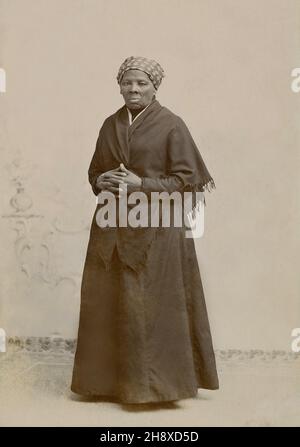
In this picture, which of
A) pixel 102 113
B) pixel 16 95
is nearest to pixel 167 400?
pixel 102 113

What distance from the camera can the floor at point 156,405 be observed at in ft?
13.9

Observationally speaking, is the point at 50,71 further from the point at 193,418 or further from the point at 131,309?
the point at 193,418

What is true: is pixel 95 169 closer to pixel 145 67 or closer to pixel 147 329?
pixel 145 67

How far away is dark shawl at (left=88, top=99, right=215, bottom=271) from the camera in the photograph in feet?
13.9

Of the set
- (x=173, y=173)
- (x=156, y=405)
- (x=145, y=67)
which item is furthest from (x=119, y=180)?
(x=156, y=405)

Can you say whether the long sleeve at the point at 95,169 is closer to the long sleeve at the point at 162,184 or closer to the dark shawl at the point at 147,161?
the dark shawl at the point at 147,161

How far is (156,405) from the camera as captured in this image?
427 centimetres

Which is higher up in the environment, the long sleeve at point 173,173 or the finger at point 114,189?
the long sleeve at point 173,173

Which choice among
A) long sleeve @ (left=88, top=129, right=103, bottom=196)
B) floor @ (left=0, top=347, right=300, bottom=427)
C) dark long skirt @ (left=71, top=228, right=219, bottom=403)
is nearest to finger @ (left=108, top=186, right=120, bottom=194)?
long sleeve @ (left=88, top=129, right=103, bottom=196)

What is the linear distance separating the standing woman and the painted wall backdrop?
0.34 metres

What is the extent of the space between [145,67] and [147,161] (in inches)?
21.1

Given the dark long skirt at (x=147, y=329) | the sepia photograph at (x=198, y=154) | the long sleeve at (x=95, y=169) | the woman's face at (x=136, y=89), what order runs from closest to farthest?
the dark long skirt at (x=147, y=329) → the woman's face at (x=136, y=89) → the long sleeve at (x=95, y=169) → the sepia photograph at (x=198, y=154)

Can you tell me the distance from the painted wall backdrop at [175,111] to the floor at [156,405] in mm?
165

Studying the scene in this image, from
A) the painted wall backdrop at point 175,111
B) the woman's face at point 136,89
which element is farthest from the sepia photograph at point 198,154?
the woman's face at point 136,89
